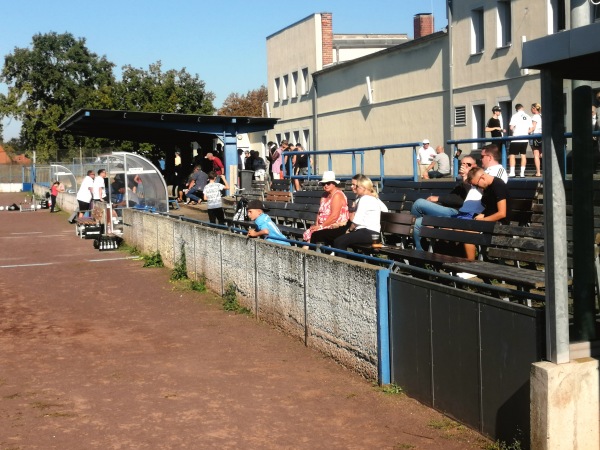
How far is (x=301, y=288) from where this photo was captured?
10672 mm

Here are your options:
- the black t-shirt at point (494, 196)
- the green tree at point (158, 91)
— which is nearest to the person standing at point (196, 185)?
the black t-shirt at point (494, 196)

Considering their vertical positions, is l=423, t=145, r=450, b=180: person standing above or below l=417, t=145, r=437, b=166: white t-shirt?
below

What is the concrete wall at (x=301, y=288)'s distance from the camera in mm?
8945

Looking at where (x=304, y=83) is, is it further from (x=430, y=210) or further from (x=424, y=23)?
(x=430, y=210)

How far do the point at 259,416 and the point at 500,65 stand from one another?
73.3 ft

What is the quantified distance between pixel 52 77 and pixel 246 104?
24211 mm

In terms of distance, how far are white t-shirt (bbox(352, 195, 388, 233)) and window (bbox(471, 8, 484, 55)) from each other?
18.7m

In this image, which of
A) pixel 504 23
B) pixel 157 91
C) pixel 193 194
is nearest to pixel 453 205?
pixel 504 23

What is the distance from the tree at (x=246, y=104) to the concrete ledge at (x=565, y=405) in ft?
264

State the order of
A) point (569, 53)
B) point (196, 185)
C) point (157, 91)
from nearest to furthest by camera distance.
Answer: point (569, 53), point (196, 185), point (157, 91)

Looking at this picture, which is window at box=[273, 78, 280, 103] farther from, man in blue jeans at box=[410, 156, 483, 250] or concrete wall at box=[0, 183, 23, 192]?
man in blue jeans at box=[410, 156, 483, 250]

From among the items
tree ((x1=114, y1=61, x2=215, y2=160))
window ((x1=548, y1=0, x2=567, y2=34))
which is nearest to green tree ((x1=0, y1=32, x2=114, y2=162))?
tree ((x1=114, y1=61, x2=215, y2=160))

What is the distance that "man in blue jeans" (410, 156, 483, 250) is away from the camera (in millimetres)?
11516

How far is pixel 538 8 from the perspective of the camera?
2634 centimetres
